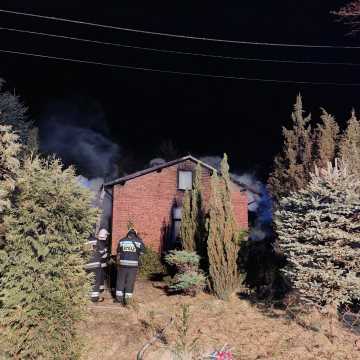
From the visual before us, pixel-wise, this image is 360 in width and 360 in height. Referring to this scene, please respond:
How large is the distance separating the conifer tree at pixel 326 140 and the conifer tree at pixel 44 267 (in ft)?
63.9

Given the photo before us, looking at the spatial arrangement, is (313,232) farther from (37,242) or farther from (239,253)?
(37,242)

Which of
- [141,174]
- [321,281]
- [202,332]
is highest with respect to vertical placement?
[141,174]

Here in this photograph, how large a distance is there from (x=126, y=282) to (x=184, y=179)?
570 inches

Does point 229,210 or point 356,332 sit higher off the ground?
point 229,210

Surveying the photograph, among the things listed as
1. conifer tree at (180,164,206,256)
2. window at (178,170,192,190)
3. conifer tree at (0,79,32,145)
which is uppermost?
conifer tree at (0,79,32,145)

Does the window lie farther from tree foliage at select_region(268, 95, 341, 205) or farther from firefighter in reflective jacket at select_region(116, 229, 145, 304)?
firefighter in reflective jacket at select_region(116, 229, 145, 304)

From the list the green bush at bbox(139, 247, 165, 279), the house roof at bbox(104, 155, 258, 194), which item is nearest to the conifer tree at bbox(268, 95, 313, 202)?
the house roof at bbox(104, 155, 258, 194)

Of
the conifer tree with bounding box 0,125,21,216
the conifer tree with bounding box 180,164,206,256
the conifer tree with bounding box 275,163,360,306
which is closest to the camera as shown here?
the conifer tree with bounding box 0,125,21,216

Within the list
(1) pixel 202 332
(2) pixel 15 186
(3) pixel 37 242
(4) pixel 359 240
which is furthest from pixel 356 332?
(2) pixel 15 186

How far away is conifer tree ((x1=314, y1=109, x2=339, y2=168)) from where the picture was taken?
23.8 metres

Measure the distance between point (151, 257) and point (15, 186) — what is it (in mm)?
12386

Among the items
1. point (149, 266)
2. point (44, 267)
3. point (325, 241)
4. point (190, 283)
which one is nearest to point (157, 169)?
point (149, 266)

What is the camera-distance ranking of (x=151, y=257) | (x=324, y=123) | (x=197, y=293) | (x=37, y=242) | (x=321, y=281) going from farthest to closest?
(x=324, y=123)
(x=151, y=257)
(x=197, y=293)
(x=321, y=281)
(x=37, y=242)

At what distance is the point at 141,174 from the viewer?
78.0ft
